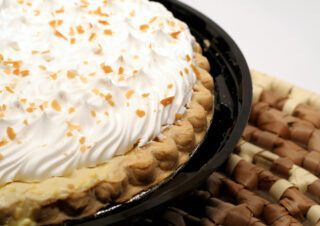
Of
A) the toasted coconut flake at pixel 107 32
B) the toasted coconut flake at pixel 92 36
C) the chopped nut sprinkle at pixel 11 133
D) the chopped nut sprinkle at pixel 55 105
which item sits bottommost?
the chopped nut sprinkle at pixel 11 133

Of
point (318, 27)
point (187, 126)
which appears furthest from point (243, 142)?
point (318, 27)

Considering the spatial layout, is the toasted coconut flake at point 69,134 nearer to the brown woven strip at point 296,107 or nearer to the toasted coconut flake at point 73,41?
the toasted coconut flake at point 73,41

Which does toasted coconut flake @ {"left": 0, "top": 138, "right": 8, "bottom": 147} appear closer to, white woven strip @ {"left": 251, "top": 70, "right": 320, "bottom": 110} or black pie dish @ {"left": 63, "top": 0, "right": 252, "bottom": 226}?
black pie dish @ {"left": 63, "top": 0, "right": 252, "bottom": 226}

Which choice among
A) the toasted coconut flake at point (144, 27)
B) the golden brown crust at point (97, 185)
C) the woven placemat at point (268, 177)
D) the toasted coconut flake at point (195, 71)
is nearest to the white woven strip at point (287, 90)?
the woven placemat at point (268, 177)

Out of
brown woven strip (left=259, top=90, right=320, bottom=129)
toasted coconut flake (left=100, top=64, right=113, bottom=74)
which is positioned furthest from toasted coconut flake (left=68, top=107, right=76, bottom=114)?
brown woven strip (left=259, top=90, right=320, bottom=129)

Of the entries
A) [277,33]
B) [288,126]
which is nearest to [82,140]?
[288,126]

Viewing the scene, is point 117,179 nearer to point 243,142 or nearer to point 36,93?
point 36,93
